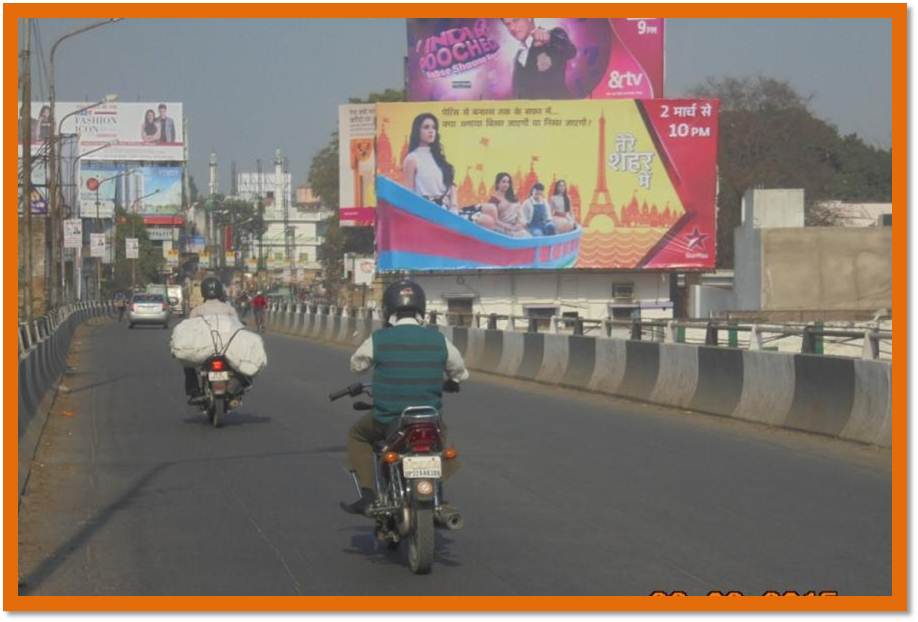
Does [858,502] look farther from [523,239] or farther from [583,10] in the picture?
[523,239]

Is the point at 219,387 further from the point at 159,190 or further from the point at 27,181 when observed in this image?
the point at 159,190

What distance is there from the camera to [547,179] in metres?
63.3

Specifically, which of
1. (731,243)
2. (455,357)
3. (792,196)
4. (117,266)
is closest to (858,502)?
(455,357)

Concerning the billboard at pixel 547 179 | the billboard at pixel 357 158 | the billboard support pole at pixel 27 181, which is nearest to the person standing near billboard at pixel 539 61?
the billboard at pixel 547 179

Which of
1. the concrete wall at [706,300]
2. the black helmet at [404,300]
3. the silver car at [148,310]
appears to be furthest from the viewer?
the concrete wall at [706,300]

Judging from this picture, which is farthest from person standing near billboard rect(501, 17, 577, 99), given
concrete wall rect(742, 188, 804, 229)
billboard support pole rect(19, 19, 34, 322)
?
billboard support pole rect(19, 19, 34, 322)

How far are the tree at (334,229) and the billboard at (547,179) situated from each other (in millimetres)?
34664

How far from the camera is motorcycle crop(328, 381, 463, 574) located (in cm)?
805

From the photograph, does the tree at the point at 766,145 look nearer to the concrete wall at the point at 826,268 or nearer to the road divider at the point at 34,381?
the concrete wall at the point at 826,268

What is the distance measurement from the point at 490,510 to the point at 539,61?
192ft

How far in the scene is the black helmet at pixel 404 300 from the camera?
28.5 feet

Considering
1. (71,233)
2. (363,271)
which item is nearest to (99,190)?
(71,233)

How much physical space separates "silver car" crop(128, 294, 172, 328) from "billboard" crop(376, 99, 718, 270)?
29.1ft

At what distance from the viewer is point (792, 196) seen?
6844cm
